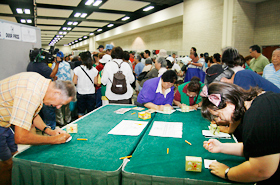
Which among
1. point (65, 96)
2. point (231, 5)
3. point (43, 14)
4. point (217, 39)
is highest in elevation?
point (43, 14)

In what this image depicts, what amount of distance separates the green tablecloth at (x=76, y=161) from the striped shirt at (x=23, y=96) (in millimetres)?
242

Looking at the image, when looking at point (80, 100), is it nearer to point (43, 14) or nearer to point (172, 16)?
point (172, 16)

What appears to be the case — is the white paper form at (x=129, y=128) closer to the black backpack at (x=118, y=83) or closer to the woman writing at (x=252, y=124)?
the woman writing at (x=252, y=124)

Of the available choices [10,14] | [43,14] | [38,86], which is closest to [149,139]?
[38,86]

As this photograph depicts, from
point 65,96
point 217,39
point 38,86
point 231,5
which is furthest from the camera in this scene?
point 217,39

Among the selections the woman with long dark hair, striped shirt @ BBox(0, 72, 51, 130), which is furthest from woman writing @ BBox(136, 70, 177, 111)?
striped shirt @ BBox(0, 72, 51, 130)

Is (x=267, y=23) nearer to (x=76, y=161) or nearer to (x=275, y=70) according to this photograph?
(x=275, y=70)

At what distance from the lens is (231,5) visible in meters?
5.76

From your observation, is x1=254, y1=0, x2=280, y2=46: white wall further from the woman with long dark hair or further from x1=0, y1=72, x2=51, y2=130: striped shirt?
x1=0, y1=72, x2=51, y2=130: striped shirt

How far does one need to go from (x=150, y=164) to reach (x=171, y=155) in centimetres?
20

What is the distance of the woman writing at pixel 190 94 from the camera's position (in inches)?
101

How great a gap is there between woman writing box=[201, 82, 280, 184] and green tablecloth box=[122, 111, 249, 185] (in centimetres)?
16

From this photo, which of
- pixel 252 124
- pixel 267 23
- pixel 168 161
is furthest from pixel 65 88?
pixel 267 23

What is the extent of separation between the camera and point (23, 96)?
1293mm
